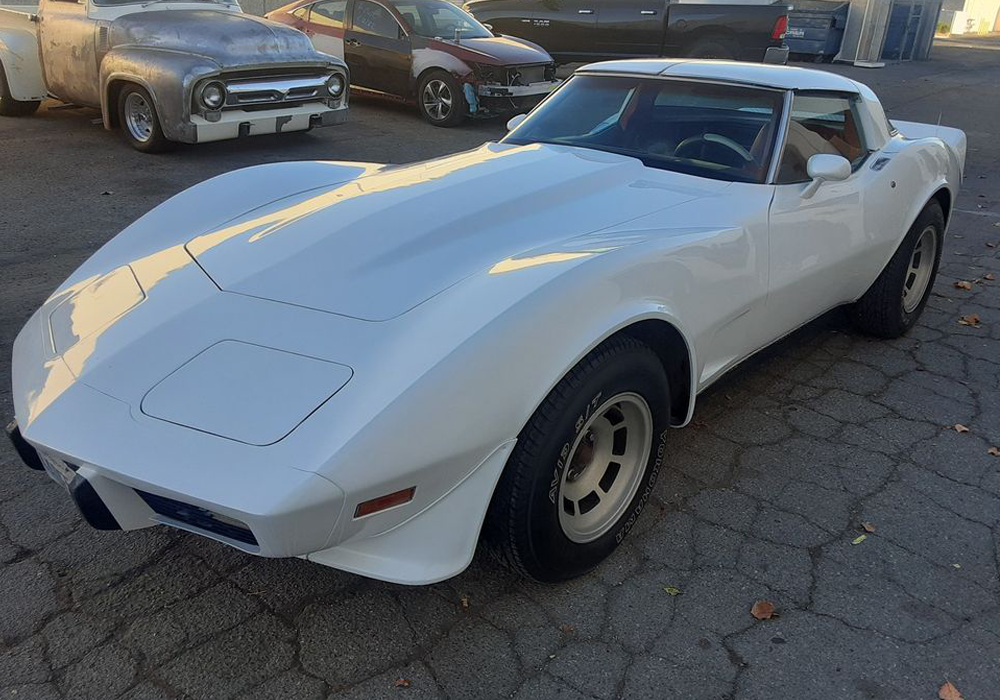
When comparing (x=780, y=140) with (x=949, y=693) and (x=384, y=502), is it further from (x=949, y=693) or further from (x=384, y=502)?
(x=384, y=502)

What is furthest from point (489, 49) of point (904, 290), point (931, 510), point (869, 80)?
point (869, 80)

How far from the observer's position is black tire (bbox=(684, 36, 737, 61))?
12805 mm

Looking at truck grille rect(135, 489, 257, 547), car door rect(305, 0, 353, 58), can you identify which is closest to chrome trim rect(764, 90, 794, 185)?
truck grille rect(135, 489, 257, 547)

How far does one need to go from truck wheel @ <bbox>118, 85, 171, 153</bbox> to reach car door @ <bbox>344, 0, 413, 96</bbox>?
3274mm

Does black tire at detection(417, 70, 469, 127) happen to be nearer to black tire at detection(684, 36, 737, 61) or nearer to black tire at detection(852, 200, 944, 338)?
black tire at detection(684, 36, 737, 61)

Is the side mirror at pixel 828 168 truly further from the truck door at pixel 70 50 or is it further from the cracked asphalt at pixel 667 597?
the truck door at pixel 70 50

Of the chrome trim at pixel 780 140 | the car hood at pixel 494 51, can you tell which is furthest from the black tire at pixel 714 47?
the chrome trim at pixel 780 140

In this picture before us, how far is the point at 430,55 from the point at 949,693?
8.77 m

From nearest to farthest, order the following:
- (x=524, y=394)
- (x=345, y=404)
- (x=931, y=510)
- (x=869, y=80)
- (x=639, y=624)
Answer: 1. (x=345, y=404)
2. (x=524, y=394)
3. (x=639, y=624)
4. (x=931, y=510)
5. (x=869, y=80)

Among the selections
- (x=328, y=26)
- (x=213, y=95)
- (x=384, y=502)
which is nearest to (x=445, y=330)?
(x=384, y=502)

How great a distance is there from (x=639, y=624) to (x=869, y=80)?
55.2ft

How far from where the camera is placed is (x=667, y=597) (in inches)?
96.7

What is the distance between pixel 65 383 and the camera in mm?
2107

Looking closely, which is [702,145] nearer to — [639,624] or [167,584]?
[639,624]
